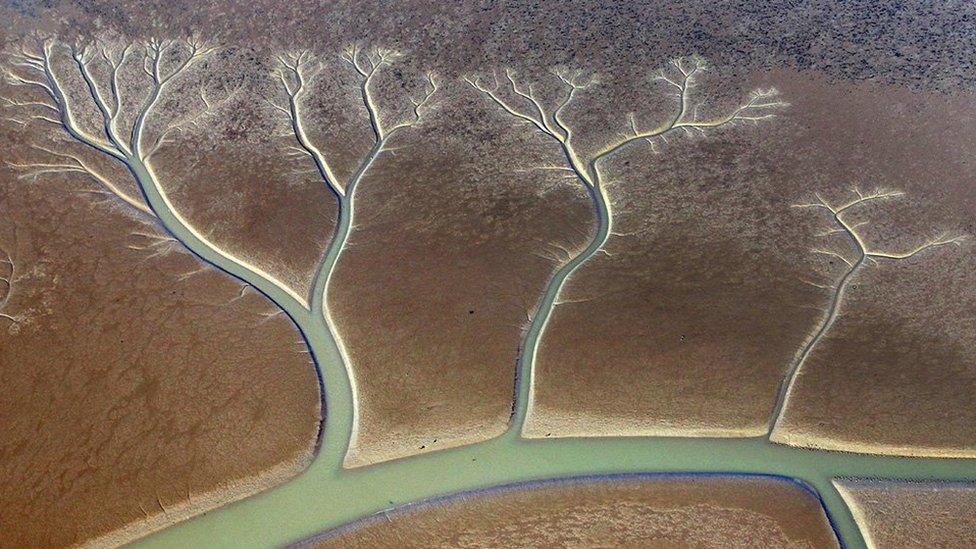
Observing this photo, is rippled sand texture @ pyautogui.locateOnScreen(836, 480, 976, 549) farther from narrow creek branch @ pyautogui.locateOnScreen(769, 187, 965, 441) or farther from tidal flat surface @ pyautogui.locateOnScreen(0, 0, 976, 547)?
narrow creek branch @ pyautogui.locateOnScreen(769, 187, 965, 441)

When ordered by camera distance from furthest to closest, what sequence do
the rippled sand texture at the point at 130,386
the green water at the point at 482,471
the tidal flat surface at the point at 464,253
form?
the tidal flat surface at the point at 464,253
the rippled sand texture at the point at 130,386
the green water at the point at 482,471

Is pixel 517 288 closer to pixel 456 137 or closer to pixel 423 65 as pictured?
pixel 456 137

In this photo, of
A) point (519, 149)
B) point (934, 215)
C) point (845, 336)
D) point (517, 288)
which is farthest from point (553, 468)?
point (934, 215)

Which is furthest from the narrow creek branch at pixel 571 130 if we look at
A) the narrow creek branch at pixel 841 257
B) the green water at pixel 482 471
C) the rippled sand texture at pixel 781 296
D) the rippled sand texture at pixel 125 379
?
the rippled sand texture at pixel 125 379

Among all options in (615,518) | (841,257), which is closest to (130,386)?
(615,518)

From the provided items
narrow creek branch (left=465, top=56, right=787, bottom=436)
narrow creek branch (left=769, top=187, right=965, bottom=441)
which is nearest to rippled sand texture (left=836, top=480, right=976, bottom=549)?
narrow creek branch (left=769, top=187, right=965, bottom=441)

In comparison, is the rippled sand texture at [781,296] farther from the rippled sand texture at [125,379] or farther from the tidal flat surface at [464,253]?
the rippled sand texture at [125,379]

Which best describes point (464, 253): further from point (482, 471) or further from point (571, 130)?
point (571, 130)
